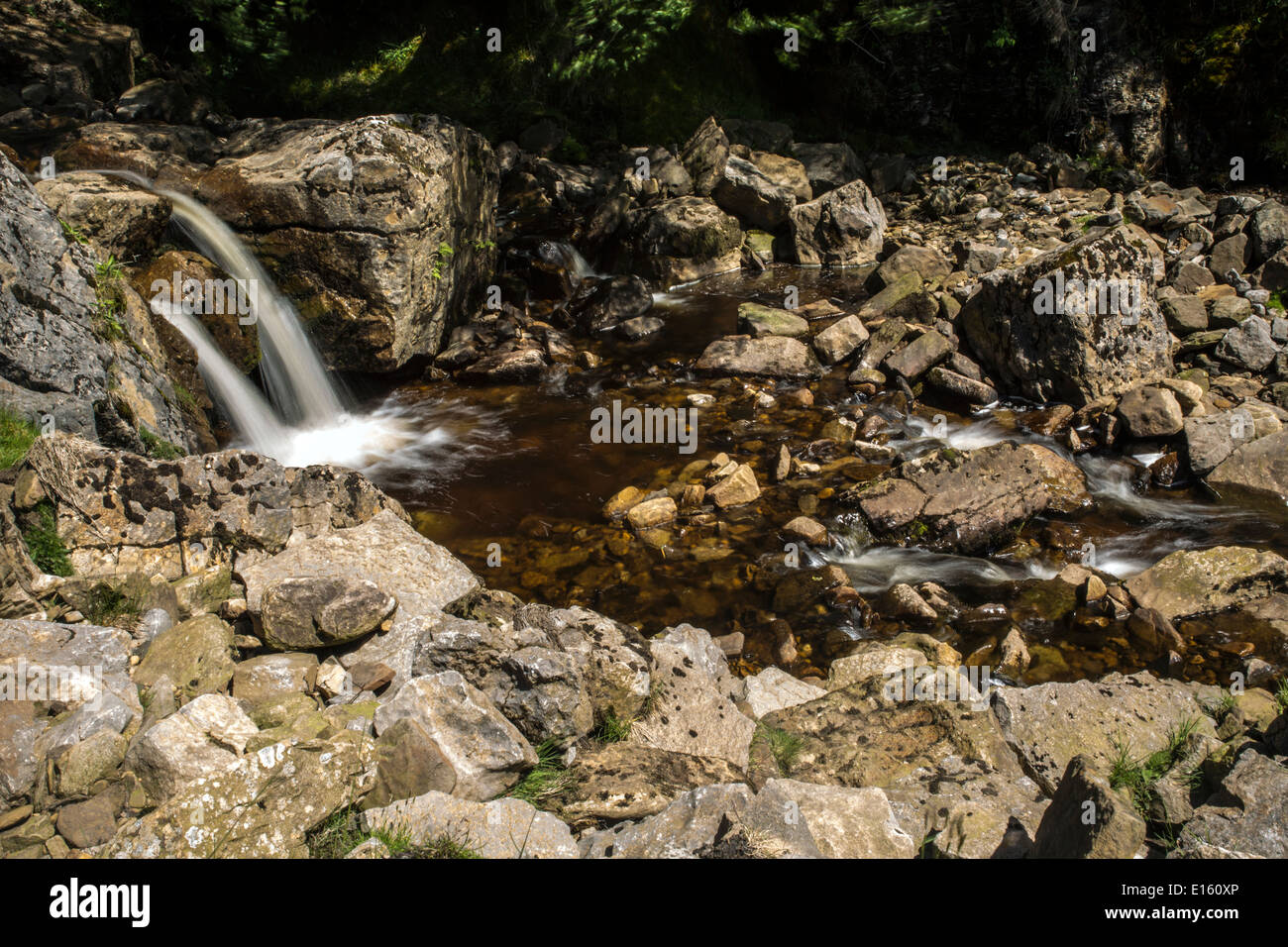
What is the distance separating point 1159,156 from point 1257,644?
15.2 metres

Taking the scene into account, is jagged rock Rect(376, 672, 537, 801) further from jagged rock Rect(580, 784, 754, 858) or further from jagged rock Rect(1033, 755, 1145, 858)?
jagged rock Rect(1033, 755, 1145, 858)

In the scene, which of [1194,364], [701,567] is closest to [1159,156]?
[1194,364]

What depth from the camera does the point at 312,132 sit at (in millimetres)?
10617

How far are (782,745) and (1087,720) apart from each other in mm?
1771

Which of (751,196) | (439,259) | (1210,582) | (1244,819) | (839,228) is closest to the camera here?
(1244,819)

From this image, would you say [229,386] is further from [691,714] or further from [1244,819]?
[1244,819]

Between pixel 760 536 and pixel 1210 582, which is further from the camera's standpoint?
pixel 760 536

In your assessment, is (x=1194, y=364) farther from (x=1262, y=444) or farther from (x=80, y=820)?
(x=80, y=820)

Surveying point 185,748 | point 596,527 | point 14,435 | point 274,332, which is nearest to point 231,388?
point 274,332

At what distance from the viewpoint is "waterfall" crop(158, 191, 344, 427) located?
9.59 meters

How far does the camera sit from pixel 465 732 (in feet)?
12.2

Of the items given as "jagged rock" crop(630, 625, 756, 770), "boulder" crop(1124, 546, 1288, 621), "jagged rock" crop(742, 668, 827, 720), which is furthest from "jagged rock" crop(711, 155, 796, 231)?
"jagged rock" crop(630, 625, 756, 770)

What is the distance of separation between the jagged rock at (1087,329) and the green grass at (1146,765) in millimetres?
5978

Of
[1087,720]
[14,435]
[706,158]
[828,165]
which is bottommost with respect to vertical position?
[1087,720]
